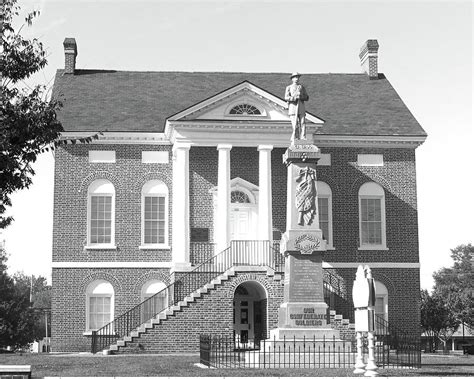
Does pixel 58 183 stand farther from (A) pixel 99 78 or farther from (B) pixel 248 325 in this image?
(B) pixel 248 325

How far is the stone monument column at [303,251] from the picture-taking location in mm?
25031

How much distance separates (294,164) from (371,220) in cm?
1253

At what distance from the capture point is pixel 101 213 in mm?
36844

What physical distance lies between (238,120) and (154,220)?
5.58 m

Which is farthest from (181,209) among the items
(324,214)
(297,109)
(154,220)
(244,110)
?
(297,109)

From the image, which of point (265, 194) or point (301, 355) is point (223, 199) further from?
point (301, 355)

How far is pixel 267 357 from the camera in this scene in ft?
77.3

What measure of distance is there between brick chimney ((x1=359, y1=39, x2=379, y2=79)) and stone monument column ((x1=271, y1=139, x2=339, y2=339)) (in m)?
17.6

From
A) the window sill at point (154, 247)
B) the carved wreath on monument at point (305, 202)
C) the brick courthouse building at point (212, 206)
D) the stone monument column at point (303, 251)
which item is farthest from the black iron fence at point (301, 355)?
the window sill at point (154, 247)

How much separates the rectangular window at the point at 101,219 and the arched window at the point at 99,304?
1782mm

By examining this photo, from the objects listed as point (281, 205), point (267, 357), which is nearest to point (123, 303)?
point (281, 205)

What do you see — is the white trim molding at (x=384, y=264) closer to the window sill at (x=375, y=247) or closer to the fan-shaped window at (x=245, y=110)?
the window sill at (x=375, y=247)

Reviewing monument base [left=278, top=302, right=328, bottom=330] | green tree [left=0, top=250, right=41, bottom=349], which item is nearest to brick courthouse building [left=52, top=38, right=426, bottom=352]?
monument base [left=278, top=302, right=328, bottom=330]

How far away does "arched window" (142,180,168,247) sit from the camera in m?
36.8
